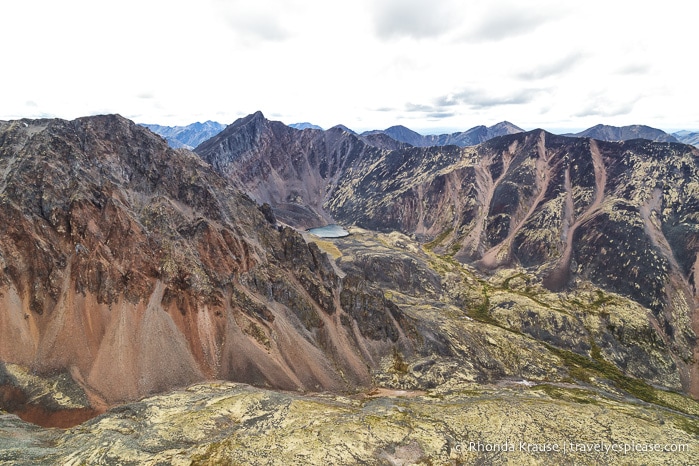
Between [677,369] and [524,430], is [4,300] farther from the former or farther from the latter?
[677,369]

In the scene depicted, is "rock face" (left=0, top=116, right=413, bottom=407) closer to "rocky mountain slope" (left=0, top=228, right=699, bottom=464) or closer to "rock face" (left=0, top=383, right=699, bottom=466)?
"rocky mountain slope" (left=0, top=228, right=699, bottom=464)

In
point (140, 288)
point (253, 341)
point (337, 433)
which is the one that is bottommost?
point (337, 433)

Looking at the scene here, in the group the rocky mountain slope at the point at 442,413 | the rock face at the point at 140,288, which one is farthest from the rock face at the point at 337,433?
the rock face at the point at 140,288

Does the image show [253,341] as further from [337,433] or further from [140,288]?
[337,433]

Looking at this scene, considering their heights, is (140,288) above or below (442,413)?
above

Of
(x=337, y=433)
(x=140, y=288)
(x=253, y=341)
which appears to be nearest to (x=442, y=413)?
(x=337, y=433)

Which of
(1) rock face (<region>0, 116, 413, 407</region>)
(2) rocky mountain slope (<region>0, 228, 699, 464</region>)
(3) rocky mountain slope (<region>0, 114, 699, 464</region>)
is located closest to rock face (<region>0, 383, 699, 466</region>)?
(2) rocky mountain slope (<region>0, 228, 699, 464</region>)

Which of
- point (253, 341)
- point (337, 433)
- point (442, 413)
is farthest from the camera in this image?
point (253, 341)

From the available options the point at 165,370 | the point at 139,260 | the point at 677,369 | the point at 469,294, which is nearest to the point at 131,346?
the point at 165,370
